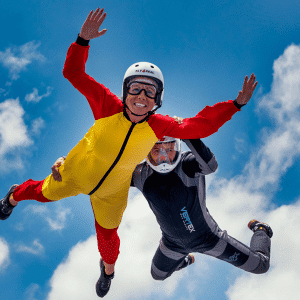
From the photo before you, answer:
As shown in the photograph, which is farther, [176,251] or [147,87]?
[176,251]

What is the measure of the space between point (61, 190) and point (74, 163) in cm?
51

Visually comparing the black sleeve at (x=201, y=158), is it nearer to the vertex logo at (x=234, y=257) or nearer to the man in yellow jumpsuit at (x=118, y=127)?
the man in yellow jumpsuit at (x=118, y=127)

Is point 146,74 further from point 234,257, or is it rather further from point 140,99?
point 234,257

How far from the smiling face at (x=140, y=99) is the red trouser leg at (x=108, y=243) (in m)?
2.21

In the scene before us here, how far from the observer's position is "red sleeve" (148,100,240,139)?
14.1 ft

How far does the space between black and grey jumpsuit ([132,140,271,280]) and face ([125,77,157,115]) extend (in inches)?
39.0

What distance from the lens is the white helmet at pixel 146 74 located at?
166 inches

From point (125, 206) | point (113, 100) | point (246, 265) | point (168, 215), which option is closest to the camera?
point (113, 100)

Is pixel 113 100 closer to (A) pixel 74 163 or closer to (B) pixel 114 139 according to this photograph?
(B) pixel 114 139

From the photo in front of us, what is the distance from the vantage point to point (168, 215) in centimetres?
550

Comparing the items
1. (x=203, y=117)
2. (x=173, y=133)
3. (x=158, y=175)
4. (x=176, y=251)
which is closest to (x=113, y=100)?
(x=173, y=133)

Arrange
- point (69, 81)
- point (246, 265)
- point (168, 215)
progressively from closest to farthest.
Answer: point (69, 81) → point (168, 215) → point (246, 265)

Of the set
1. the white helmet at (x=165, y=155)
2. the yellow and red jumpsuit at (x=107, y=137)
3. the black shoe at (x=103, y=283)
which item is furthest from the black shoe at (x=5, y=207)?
the white helmet at (x=165, y=155)

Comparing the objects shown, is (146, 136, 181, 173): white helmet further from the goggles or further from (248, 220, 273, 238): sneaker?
(248, 220, 273, 238): sneaker
